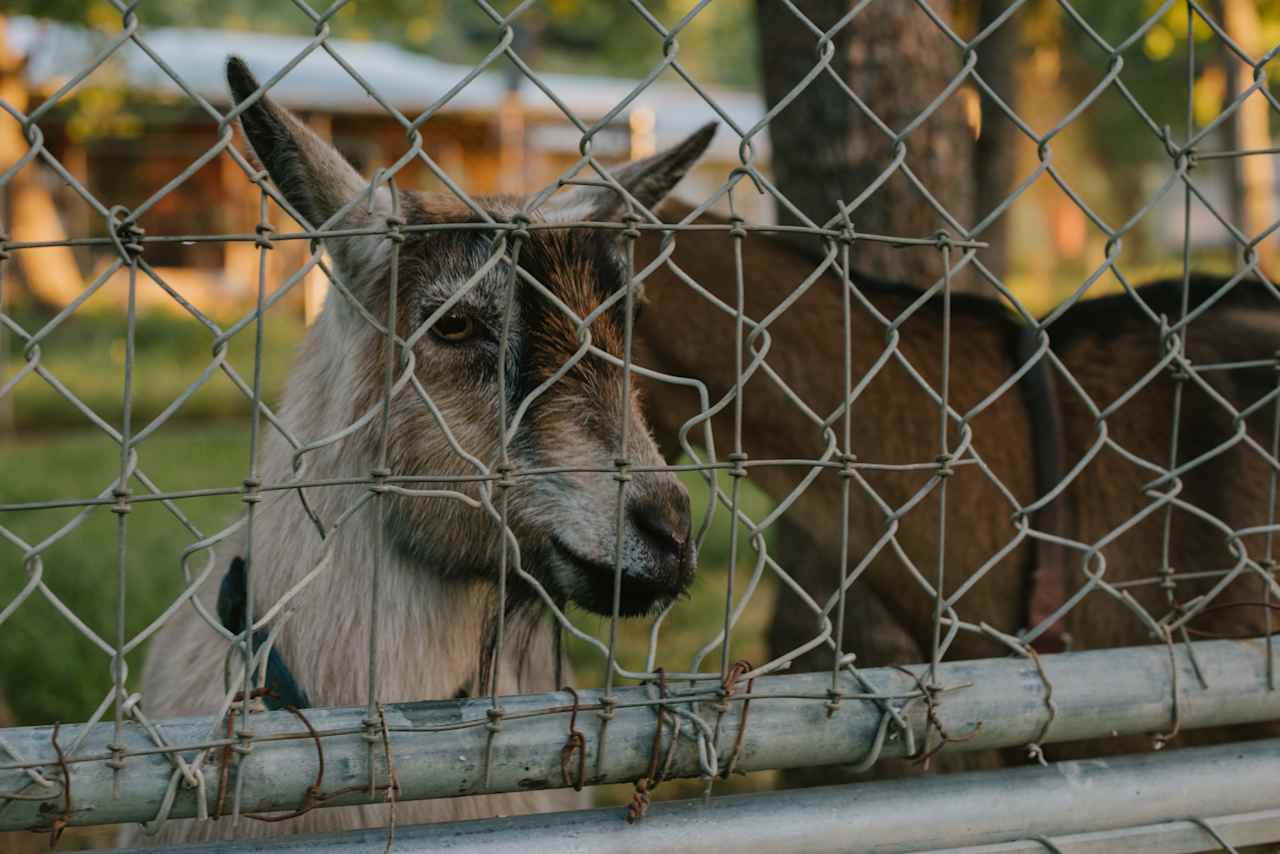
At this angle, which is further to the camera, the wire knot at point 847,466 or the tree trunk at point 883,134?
the tree trunk at point 883,134

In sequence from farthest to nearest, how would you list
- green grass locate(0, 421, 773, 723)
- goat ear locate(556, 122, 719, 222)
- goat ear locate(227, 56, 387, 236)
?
green grass locate(0, 421, 773, 723)
goat ear locate(556, 122, 719, 222)
goat ear locate(227, 56, 387, 236)

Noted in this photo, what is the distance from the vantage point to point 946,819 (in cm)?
177

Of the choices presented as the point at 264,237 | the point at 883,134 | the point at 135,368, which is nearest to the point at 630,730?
the point at 264,237

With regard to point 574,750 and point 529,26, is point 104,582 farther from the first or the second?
point 529,26

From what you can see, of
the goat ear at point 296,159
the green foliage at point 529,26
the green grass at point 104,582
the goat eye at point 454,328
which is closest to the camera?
the goat ear at point 296,159

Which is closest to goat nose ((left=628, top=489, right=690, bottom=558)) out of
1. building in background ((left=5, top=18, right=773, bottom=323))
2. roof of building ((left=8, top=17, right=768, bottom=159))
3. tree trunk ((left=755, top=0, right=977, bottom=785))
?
tree trunk ((left=755, top=0, right=977, bottom=785))

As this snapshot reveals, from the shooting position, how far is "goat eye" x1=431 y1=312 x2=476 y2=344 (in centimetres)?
242

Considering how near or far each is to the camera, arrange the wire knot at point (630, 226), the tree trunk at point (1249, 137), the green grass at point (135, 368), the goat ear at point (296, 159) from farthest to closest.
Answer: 1. the green grass at point (135, 368)
2. the tree trunk at point (1249, 137)
3. the goat ear at point (296, 159)
4. the wire knot at point (630, 226)

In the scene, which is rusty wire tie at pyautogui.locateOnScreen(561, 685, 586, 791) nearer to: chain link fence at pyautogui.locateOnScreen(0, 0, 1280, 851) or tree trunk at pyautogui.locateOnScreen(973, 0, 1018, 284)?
chain link fence at pyautogui.locateOnScreen(0, 0, 1280, 851)

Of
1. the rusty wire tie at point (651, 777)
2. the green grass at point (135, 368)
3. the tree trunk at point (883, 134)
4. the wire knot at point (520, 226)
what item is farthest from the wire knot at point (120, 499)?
the green grass at point (135, 368)

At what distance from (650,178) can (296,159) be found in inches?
40.2

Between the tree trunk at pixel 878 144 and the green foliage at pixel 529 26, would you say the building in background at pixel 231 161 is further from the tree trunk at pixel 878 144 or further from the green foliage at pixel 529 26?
the tree trunk at pixel 878 144

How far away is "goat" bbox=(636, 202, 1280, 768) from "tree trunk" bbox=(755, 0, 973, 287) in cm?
60

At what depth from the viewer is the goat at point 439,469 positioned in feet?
7.17
